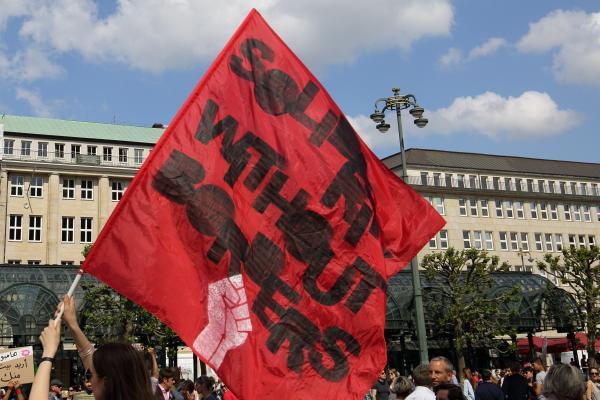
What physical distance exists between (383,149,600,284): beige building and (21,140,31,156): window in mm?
36347

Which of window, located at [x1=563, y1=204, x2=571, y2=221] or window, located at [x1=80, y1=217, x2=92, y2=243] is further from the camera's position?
window, located at [x1=563, y1=204, x2=571, y2=221]

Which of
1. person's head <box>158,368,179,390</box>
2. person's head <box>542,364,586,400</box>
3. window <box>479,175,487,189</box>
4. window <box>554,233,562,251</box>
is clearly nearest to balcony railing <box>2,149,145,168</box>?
window <box>479,175,487,189</box>

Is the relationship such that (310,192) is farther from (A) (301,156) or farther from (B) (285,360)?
(B) (285,360)

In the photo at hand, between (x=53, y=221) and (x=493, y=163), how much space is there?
47941 millimetres

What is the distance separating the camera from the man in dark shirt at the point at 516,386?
12031mm

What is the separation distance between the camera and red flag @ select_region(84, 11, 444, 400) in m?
6.65

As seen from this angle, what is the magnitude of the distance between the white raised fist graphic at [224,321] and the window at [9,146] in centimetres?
6648

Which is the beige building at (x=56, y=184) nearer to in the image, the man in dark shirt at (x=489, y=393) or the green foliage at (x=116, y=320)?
the green foliage at (x=116, y=320)

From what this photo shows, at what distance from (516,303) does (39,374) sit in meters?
39.0

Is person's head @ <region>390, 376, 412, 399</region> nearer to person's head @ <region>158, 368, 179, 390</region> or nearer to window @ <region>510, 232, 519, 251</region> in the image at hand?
person's head @ <region>158, 368, 179, 390</region>

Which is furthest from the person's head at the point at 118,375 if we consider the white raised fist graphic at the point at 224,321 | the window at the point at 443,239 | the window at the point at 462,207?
the window at the point at 462,207

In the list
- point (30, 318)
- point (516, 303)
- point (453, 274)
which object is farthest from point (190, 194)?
point (516, 303)

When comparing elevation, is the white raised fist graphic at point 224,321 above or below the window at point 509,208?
below

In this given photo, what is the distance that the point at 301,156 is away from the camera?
757 cm
